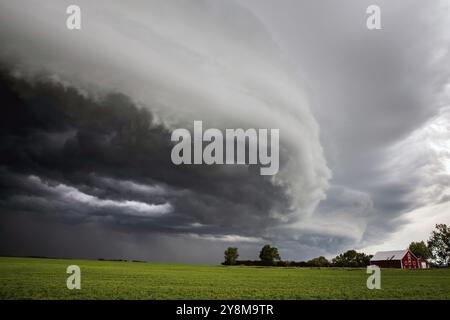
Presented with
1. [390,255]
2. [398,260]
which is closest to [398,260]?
[398,260]

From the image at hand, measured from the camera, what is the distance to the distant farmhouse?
14175 centimetres

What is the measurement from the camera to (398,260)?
14275cm

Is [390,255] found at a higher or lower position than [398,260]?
higher

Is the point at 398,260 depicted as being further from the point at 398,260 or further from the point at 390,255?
the point at 390,255

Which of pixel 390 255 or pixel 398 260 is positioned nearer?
pixel 398 260

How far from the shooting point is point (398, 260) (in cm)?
14275

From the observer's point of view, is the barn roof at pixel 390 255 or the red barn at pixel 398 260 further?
the barn roof at pixel 390 255

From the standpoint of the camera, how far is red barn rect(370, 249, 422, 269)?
465 feet

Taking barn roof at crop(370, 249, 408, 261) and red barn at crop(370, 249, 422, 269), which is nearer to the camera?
red barn at crop(370, 249, 422, 269)

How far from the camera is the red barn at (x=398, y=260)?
141750mm

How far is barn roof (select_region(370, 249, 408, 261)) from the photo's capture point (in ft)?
474
